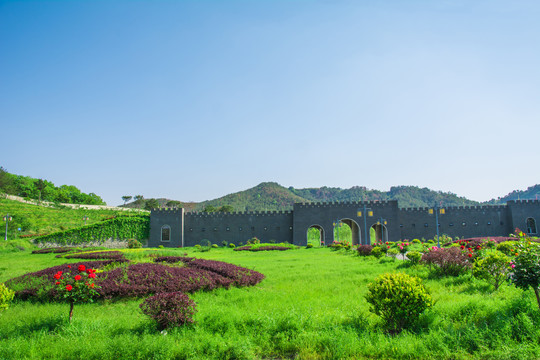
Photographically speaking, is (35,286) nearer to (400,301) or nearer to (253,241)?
(400,301)

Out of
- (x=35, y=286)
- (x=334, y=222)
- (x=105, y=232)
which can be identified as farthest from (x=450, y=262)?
(x=105, y=232)

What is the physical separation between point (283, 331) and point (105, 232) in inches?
1252

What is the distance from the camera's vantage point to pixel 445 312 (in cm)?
611

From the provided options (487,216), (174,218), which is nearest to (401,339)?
(174,218)

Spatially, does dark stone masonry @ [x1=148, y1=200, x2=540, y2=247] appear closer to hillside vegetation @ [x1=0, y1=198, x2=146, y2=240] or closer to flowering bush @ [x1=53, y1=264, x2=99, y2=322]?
hillside vegetation @ [x1=0, y1=198, x2=146, y2=240]

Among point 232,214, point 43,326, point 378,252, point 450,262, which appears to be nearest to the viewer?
point 43,326

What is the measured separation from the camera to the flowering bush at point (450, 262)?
9.59 meters

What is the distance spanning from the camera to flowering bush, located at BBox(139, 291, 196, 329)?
5.61 m

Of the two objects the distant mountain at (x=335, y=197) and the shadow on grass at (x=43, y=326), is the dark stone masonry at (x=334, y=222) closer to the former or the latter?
the shadow on grass at (x=43, y=326)

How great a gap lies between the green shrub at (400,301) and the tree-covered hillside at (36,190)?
202 feet

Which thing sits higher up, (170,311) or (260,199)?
(260,199)

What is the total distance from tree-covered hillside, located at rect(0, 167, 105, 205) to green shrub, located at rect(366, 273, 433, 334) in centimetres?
6158

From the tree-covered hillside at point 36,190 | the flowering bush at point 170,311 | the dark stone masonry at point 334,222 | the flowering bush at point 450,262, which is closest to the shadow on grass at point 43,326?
the flowering bush at point 170,311

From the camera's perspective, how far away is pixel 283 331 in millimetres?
5531
